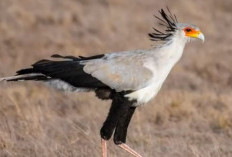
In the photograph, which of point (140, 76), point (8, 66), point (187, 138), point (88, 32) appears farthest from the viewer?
point (88, 32)

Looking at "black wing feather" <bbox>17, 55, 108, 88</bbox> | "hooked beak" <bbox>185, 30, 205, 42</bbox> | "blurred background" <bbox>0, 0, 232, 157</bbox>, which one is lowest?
"blurred background" <bbox>0, 0, 232, 157</bbox>

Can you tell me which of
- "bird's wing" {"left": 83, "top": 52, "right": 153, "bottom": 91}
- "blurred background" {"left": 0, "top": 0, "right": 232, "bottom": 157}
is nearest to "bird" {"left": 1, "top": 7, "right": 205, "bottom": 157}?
"bird's wing" {"left": 83, "top": 52, "right": 153, "bottom": 91}

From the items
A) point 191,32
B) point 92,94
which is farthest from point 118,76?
point 92,94

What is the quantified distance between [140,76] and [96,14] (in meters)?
10.7

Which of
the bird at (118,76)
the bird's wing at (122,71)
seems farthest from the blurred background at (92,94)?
the bird's wing at (122,71)

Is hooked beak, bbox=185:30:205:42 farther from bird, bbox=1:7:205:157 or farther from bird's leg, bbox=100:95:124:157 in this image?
bird's leg, bbox=100:95:124:157

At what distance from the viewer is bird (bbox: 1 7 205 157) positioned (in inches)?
241

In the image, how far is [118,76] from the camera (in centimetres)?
616

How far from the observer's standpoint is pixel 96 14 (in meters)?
16.6

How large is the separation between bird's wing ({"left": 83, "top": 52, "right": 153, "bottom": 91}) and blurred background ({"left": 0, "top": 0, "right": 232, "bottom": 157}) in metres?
0.97

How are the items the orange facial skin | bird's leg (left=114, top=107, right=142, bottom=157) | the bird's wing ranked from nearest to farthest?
the bird's wing, bird's leg (left=114, top=107, right=142, bottom=157), the orange facial skin

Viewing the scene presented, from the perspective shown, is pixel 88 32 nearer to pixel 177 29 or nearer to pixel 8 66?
pixel 8 66

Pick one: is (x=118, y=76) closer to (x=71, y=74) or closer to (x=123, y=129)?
(x=71, y=74)

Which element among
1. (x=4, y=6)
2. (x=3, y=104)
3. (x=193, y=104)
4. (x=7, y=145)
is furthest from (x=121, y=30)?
(x=7, y=145)
